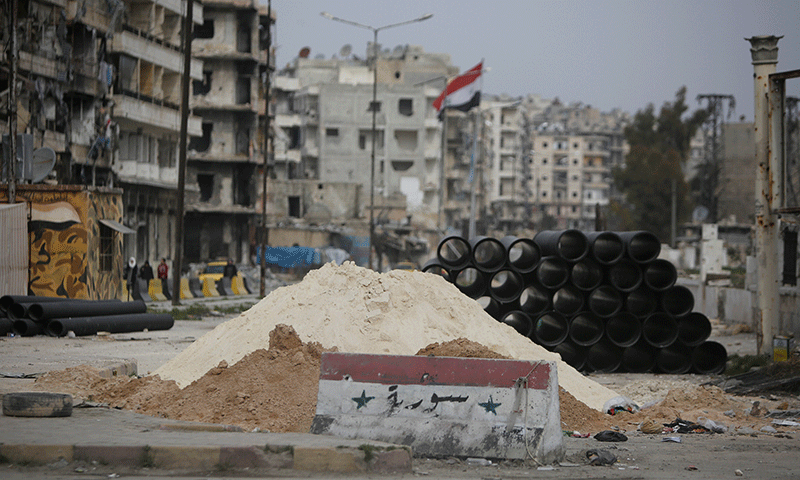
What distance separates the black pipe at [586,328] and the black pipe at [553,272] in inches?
28.8

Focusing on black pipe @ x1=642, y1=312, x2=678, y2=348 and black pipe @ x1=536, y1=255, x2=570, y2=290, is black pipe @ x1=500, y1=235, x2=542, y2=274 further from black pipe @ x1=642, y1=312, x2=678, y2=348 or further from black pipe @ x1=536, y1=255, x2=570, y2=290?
black pipe @ x1=642, y1=312, x2=678, y2=348

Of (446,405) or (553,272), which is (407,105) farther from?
(446,405)

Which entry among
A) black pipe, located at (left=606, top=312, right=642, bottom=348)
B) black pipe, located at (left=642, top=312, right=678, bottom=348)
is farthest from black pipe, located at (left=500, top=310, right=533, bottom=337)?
black pipe, located at (left=642, top=312, right=678, bottom=348)

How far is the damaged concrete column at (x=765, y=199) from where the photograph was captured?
1728 cm

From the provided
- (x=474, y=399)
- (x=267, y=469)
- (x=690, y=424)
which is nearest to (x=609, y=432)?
(x=690, y=424)

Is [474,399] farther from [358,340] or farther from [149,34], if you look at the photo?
[149,34]

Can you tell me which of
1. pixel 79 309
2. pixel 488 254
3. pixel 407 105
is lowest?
pixel 79 309

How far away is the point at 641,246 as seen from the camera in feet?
59.0

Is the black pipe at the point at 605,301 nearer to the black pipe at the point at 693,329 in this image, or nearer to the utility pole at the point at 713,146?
the black pipe at the point at 693,329

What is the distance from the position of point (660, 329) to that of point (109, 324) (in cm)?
1114

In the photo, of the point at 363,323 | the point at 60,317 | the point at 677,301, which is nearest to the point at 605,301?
the point at 677,301

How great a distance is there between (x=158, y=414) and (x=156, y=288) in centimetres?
2385

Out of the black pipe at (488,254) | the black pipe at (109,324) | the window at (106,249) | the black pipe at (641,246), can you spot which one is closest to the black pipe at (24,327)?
the black pipe at (109,324)

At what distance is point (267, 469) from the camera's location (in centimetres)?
759
